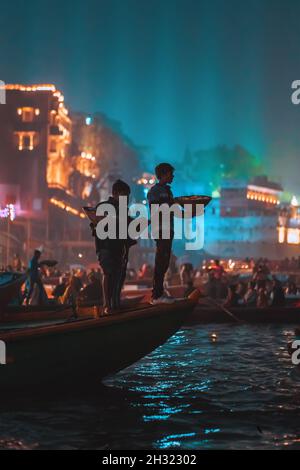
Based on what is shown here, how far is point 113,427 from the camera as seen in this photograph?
8.83 m

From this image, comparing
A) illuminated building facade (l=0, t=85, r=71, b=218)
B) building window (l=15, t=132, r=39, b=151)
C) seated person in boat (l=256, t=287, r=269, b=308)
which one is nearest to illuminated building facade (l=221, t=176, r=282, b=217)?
illuminated building facade (l=0, t=85, r=71, b=218)

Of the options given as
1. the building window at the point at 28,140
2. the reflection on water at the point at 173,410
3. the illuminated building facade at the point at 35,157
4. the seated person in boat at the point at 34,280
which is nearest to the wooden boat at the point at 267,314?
the seated person in boat at the point at 34,280

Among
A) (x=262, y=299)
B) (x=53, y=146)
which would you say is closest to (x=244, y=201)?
(x=53, y=146)

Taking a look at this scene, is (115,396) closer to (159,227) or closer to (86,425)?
(86,425)

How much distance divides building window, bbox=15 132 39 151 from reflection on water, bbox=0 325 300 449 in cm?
5969

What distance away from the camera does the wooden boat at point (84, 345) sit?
983 centimetres

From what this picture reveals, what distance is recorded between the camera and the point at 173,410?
9.76 metres

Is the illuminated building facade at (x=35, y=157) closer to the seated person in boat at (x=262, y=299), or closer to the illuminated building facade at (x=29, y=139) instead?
the illuminated building facade at (x=29, y=139)

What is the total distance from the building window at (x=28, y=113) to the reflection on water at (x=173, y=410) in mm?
60481

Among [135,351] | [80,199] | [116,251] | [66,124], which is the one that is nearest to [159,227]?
[116,251]

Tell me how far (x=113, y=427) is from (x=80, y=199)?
80.3 metres

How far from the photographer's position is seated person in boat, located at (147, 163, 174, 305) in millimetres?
10117

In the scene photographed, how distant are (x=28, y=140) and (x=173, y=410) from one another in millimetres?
65009

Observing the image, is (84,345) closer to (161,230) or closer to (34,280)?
(161,230)
